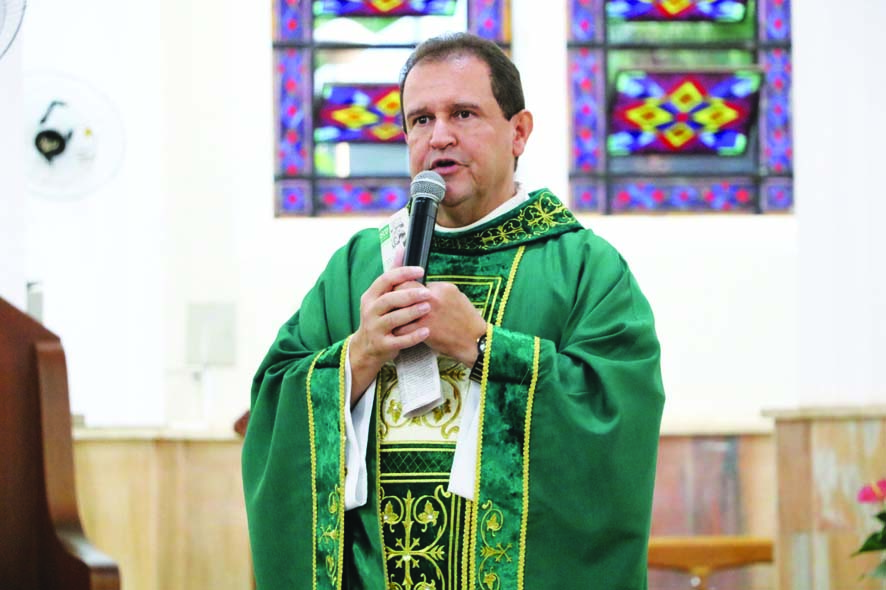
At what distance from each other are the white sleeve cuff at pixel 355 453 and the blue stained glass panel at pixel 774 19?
6086 millimetres

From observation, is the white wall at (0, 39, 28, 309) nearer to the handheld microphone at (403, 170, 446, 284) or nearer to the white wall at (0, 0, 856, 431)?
the handheld microphone at (403, 170, 446, 284)

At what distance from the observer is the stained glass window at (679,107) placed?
785cm

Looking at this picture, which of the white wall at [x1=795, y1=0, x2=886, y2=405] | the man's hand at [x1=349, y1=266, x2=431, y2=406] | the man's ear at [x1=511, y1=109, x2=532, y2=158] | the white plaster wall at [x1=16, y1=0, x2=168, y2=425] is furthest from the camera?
the white plaster wall at [x1=16, y1=0, x2=168, y2=425]

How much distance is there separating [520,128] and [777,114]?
563 cm

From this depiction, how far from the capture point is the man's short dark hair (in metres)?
2.52

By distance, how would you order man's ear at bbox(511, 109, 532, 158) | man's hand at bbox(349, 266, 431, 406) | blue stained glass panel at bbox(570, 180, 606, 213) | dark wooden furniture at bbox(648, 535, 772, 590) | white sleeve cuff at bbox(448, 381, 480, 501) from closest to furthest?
man's hand at bbox(349, 266, 431, 406)
white sleeve cuff at bbox(448, 381, 480, 501)
man's ear at bbox(511, 109, 532, 158)
dark wooden furniture at bbox(648, 535, 772, 590)
blue stained glass panel at bbox(570, 180, 606, 213)

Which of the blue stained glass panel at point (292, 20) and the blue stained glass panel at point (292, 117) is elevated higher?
the blue stained glass panel at point (292, 20)

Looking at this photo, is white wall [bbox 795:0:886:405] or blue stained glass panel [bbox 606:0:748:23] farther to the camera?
blue stained glass panel [bbox 606:0:748:23]

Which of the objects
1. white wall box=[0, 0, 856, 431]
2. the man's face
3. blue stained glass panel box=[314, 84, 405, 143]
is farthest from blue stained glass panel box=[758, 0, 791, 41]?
the man's face

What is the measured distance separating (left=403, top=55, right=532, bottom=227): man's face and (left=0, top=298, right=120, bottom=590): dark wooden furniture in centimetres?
73

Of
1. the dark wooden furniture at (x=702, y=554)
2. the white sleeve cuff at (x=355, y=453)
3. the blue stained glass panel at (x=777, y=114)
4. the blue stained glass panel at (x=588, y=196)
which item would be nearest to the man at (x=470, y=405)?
the white sleeve cuff at (x=355, y=453)

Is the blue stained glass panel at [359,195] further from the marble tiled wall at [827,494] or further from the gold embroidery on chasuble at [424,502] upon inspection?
the gold embroidery on chasuble at [424,502]

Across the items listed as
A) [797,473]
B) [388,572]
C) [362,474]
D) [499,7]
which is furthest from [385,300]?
[499,7]

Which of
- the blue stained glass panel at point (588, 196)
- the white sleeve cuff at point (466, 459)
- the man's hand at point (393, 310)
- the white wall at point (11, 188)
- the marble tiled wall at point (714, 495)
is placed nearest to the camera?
the man's hand at point (393, 310)
